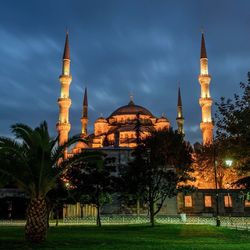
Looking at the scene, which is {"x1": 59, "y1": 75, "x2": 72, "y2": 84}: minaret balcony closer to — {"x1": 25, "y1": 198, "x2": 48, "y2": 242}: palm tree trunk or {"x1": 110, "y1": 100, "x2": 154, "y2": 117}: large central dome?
{"x1": 110, "y1": 100, "x2": 154, "y2": 117}: large central dome

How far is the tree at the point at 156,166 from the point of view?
27.8 meters

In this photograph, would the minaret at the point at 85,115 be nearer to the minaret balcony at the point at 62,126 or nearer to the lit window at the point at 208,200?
the minaret balcony at the point at 62,126

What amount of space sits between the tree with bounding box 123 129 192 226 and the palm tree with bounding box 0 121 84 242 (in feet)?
42.9

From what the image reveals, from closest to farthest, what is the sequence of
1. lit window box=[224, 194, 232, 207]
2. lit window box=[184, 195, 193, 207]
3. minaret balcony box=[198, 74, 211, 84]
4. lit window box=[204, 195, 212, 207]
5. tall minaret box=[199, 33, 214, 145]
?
1. lit window box=[224, 194, 232, 207]
2. lit window box=[204, 195, 212, 207]
3. lit window box=[184, 195, 193, 207]
4. tall minaret box=[199, 33, 214, 145]
5. minaret balcony box=[198, 74, 211, 84]

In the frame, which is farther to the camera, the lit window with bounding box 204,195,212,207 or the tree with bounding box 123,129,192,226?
the lit window with bounding box 204,195,212,207

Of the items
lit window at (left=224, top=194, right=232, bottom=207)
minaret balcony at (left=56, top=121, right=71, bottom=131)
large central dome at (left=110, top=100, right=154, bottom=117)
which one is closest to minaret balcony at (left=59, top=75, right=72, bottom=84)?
minaret balcony at (left=56, top=121, right=71, bottom=131)

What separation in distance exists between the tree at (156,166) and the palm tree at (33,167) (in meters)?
13.1

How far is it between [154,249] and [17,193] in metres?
31.7

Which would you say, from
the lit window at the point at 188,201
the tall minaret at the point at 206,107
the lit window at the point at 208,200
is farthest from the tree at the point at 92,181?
the tall minaret at the point at 206,107

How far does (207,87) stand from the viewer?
59.8 metres

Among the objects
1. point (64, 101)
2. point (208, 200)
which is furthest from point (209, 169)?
point (64, 101)

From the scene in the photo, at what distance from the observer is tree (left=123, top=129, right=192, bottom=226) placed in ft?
91.2

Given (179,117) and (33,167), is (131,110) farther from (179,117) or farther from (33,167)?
(33,167)

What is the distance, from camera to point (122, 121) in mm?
73000
